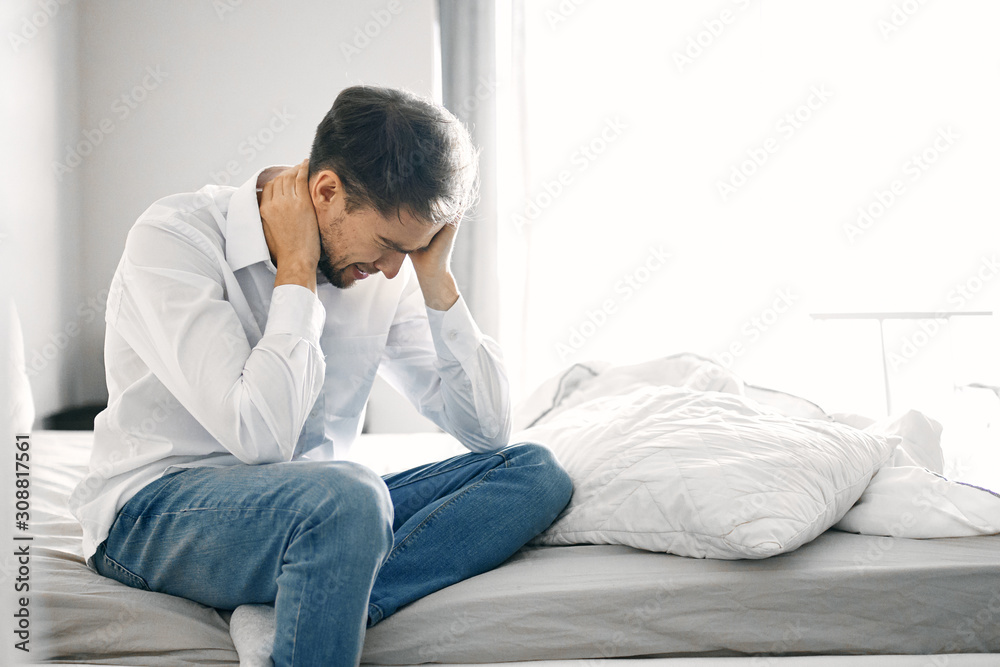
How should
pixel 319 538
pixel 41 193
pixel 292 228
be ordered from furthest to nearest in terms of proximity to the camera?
pixel 292 228, pixel 319 538, pixel 41 193

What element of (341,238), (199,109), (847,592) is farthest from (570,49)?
(847,592)

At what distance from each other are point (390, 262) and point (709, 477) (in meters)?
0.49

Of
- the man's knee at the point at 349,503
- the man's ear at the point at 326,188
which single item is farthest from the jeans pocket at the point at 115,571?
the man's ear at the point at 326,188

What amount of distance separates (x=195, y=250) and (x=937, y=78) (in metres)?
2.66

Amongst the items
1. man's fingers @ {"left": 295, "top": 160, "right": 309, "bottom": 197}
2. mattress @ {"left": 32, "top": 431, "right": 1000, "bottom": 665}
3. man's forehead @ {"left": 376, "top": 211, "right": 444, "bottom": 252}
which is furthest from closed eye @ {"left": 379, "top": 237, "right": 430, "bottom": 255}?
mattress @ {"left": 32, "top": 431, "right": 1000, "bottom": 665}

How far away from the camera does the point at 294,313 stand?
0.85 meters

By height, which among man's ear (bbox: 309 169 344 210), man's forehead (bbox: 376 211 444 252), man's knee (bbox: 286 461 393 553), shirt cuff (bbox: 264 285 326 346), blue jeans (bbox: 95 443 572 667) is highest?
man's ear (bbox: 309 169 344 210)

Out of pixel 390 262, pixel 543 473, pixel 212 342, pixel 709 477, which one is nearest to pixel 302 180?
pixel 390 262

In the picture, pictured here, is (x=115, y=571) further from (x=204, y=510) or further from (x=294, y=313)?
(x=294, y=313)

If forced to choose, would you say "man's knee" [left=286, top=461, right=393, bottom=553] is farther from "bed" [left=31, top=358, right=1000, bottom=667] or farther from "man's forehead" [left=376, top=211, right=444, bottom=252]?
"man's forehead" [left=376, top=211, right=444, bottom=252]

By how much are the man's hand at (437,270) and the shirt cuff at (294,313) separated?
21 cm

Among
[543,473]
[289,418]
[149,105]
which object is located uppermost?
[149,105]

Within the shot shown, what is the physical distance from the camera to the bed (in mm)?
783

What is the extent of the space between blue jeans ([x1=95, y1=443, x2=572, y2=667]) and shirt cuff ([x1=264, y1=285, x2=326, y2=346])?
6.1 inches
